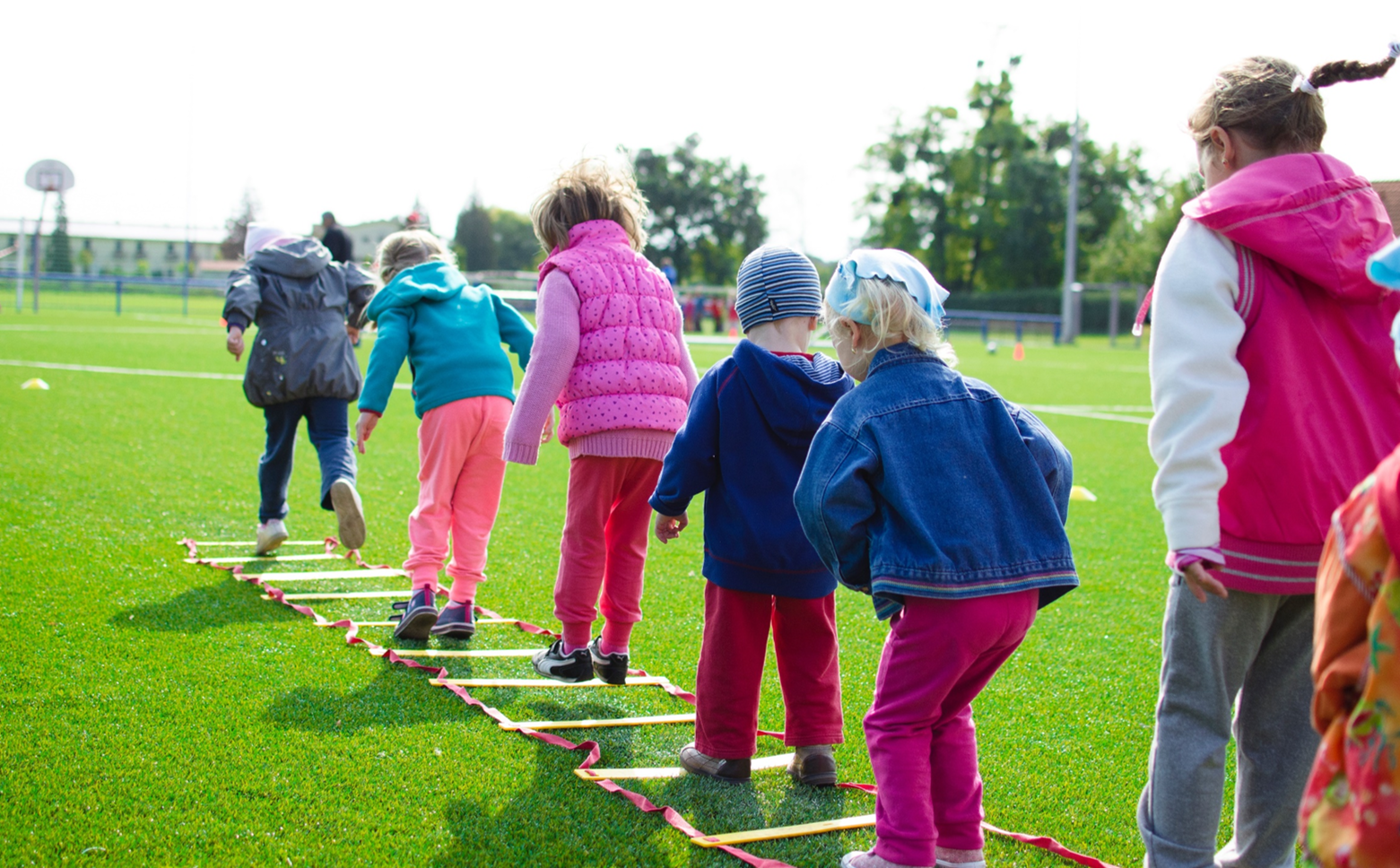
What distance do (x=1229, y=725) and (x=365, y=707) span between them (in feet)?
8.32

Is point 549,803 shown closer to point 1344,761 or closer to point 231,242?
point 1344,761

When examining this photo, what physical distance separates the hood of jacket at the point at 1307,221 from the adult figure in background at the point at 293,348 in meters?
4.29

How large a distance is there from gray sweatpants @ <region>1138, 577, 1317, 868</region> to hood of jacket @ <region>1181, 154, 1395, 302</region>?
0.64 meters

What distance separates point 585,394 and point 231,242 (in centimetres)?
5127

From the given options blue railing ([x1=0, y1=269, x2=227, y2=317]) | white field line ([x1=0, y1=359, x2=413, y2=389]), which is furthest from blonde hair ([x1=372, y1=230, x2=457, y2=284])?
blue railing ([x1=0, y1=269, x2=227, y2=317])

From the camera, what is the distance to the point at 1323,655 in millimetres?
1424

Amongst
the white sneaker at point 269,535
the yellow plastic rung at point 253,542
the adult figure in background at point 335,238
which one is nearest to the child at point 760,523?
the white sneaker at point 269,535

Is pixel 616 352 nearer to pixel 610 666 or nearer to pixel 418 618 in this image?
pixel 610 666

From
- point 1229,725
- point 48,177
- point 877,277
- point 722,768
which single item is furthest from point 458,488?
point 48,177

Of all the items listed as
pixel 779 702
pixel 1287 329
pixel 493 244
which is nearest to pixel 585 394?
pixel 779 702

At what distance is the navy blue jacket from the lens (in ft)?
10.2

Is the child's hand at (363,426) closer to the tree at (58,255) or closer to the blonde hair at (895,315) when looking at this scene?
the blonde hair at (895,315)

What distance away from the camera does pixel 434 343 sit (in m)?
4.59

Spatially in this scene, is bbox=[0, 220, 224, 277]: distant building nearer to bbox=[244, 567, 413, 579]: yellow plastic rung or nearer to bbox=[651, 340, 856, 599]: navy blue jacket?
bbox=[244, 567, 413, 579]: yellow plastic rung
